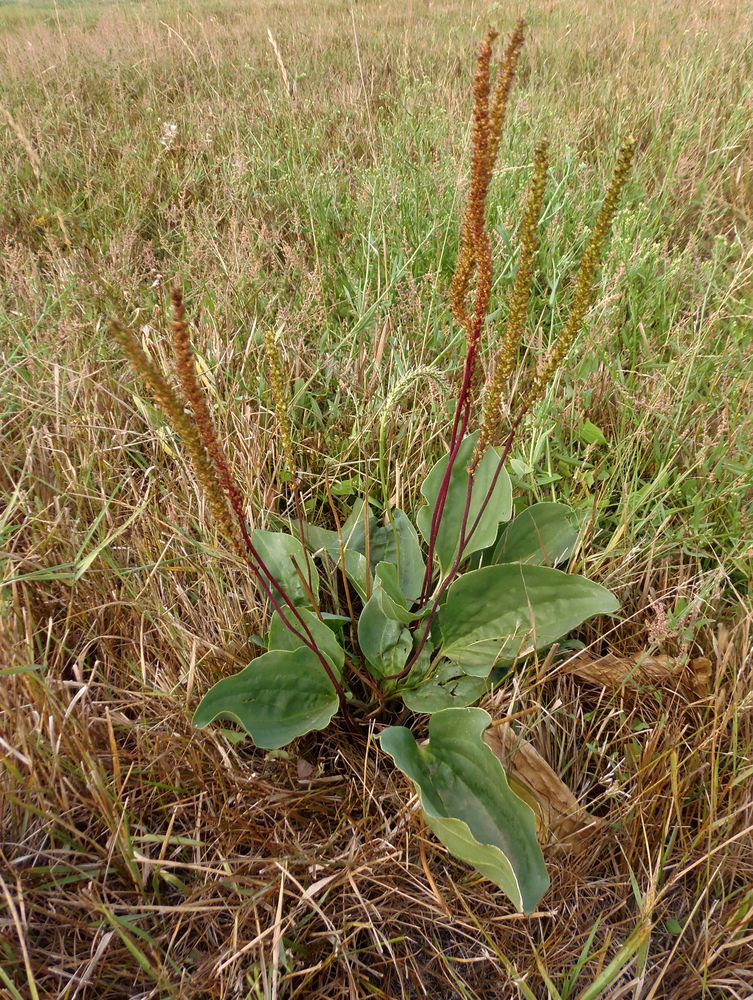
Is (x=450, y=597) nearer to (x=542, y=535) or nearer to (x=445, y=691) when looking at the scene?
(x=445, y=691)

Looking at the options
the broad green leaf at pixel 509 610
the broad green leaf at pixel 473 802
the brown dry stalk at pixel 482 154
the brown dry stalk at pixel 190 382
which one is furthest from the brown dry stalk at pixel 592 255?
the broad green leaf at pixel 473 802

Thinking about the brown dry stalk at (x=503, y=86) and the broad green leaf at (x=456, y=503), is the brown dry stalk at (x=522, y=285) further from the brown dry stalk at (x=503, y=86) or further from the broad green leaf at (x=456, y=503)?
the broad green leaf at (x=456, y=503)

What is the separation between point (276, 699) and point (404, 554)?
50cm

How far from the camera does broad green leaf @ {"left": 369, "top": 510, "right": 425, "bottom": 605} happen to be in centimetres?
169

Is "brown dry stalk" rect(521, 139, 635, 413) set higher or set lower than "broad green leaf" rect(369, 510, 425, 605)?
higher

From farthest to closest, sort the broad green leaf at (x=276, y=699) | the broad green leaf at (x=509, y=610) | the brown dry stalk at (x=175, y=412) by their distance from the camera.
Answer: the broad green leaf at (x=509, y=610) → the broad green leaf at (x=276, y=699) → the brown dry stalk at (x=175, y=412)

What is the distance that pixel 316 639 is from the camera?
149 centimetres

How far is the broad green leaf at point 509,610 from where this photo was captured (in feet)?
4.59

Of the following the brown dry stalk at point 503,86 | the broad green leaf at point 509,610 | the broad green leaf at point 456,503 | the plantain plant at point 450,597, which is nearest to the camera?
the brown dry stalk at point 503,86

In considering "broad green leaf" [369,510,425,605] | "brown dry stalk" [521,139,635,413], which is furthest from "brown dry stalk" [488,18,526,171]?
"broad green leaf" [369,510,425,605]

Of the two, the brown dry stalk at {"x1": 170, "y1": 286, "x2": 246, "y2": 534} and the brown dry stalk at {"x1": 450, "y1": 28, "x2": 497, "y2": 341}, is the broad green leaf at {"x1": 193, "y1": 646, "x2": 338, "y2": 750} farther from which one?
the brown dry stalk at {"x1": 450, "y1": 28, "x2": 497, "y2": 341}

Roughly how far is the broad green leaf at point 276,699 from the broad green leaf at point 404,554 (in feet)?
1.10

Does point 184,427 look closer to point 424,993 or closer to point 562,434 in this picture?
point 424,993

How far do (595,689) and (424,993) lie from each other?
678 millimetres
